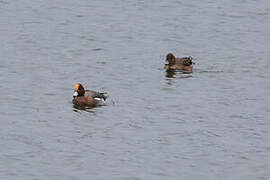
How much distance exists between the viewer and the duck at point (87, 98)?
34.7 meters

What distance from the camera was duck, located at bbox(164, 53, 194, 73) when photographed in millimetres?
41941

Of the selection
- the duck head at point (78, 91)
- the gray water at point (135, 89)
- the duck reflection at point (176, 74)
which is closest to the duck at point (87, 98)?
the duck head at point (78, 91)

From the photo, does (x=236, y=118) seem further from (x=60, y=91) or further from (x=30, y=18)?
(x=30, y=18)

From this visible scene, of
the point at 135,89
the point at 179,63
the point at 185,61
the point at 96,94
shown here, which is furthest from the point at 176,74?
the point at 96,94

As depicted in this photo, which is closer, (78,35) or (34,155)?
(34,155)

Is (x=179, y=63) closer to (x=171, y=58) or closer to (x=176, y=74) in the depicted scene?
(x=171, y=58)

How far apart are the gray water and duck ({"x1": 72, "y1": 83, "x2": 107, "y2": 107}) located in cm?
43

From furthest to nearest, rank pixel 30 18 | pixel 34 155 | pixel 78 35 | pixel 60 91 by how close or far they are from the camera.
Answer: pixel 30 18 < pixel 78 35 < pixel 60 91 < pixel 34 155

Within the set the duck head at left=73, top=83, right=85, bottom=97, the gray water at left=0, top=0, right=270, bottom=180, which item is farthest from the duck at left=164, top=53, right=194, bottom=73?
the duck head at left=73, top=83, right=85, bottom=97

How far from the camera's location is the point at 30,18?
5241 centimetres

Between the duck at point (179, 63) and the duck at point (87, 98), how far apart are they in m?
7.75

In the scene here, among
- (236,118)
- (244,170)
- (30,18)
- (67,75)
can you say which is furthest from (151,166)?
(30,18)

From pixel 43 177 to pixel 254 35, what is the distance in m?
26.3

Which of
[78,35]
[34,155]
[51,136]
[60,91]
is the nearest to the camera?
[34,155]
